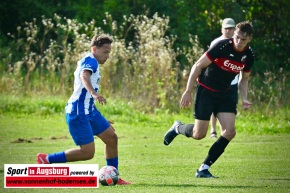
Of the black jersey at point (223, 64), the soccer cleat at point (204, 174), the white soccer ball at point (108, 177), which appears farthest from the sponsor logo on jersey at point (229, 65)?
the white soccer ball at point (108, 177)

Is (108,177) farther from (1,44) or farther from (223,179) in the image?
(1,44)

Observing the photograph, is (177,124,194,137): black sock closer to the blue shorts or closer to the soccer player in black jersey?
the soccer player in black jersey

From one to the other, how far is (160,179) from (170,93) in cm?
1040

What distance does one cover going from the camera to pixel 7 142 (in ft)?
56.7

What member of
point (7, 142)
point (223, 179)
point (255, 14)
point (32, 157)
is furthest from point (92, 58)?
point (255, 14)

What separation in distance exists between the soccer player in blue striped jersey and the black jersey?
1.57 meters

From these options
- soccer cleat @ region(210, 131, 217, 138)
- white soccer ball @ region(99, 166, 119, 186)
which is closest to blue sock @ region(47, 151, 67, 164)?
white soccer ball @ region(99, 166, 119, 186)

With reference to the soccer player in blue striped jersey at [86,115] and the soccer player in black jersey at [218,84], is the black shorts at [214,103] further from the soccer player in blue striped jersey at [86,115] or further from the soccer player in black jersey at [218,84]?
the soccer player in blue striped jersey at [86,115]

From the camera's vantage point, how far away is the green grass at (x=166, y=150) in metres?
10.9

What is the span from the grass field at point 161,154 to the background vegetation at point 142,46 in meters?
1.41

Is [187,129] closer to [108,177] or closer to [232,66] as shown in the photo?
[232,66]

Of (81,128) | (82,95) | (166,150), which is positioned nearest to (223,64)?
(82,95)

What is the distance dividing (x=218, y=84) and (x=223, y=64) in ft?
0.94

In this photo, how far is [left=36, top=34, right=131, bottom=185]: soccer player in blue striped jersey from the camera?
10648mm
